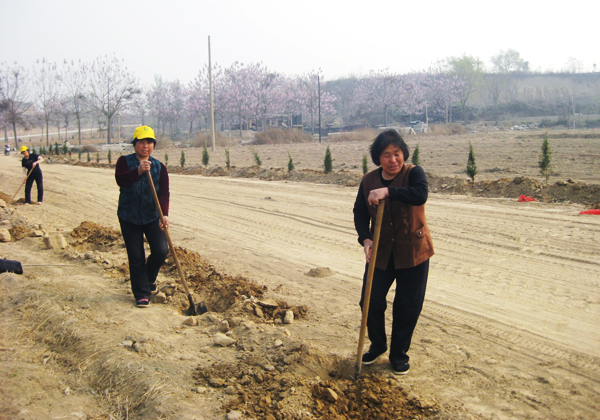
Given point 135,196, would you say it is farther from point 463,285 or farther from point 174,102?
point 174,102

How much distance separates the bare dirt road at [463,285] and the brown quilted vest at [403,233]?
909mm

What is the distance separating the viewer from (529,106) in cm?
7912

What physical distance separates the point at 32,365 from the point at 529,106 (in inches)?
3386

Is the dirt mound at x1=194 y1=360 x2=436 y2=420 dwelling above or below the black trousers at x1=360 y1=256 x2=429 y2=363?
below

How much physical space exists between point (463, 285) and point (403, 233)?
2.98 metres

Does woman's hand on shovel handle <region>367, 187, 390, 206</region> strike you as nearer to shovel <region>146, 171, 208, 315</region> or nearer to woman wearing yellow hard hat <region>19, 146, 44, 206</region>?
shovel <region>146, 171, 208, 315</region>

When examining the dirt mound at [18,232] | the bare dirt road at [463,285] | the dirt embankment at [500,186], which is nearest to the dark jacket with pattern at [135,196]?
the bare dirt road at [463,285]

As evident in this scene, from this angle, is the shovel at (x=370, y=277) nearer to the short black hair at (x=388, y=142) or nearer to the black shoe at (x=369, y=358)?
the black shoe at (x=369, y=358)

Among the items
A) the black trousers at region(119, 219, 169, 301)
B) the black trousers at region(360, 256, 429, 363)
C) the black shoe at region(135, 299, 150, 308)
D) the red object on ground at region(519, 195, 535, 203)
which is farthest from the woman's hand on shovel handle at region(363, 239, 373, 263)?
the red object on ground at region(519, 195, 535, 203)

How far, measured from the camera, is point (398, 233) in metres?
3.52

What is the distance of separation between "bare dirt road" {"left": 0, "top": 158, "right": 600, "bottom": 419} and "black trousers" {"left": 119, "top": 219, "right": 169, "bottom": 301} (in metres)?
0.25

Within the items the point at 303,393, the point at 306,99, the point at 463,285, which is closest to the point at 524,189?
the point at 463,285

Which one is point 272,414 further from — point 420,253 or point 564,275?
point 564,275

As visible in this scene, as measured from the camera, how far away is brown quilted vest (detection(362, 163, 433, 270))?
3.49 m
